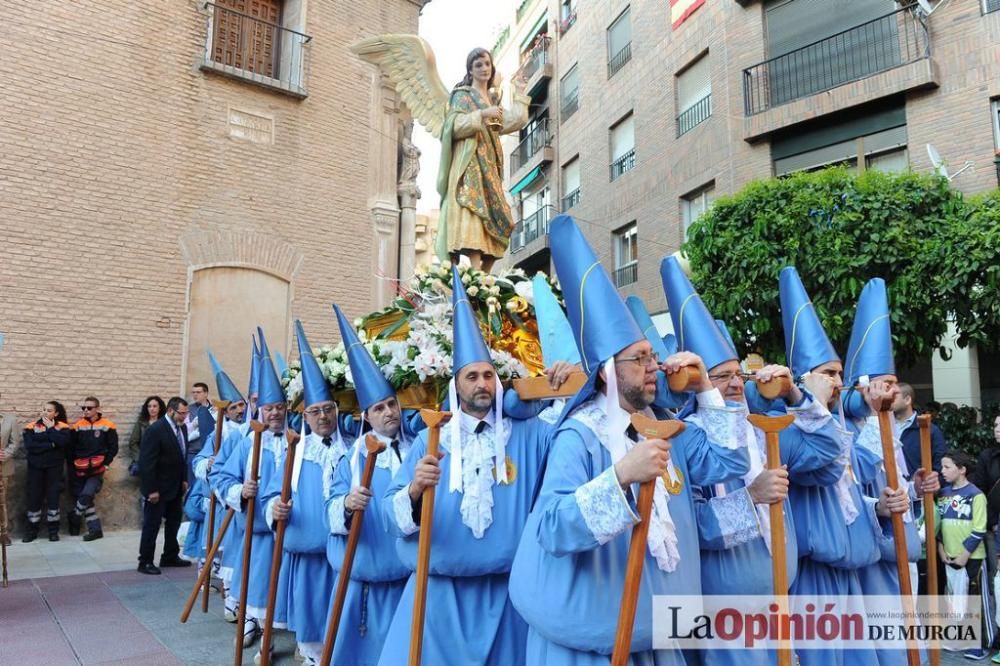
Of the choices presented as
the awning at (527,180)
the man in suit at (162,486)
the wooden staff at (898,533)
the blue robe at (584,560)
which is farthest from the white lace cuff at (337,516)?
the awning at (527,180)

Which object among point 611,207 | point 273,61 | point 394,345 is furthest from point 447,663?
point 611,207

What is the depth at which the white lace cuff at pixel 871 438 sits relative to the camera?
381 cm

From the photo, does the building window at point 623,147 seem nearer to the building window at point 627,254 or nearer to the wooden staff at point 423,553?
the building window at point 627,254

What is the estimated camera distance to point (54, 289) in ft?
31.5

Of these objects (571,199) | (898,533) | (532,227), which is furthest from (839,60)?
(898,533)

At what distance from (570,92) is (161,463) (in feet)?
58.8

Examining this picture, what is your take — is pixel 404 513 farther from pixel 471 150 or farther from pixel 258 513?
pixel 471 150

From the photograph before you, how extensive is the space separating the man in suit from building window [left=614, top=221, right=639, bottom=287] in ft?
40.9

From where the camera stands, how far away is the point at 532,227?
25.0m

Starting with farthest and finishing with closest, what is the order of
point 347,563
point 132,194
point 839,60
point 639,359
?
1. point 839,60
2. point 132,194
3. point 347,563
4. point 639,359

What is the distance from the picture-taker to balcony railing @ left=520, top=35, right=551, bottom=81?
23.7 m

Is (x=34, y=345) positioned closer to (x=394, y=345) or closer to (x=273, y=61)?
(x=273, y=61)

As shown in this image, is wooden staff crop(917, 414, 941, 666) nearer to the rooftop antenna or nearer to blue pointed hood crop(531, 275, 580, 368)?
blue pointed hood crop(531, 275, 580, 368)

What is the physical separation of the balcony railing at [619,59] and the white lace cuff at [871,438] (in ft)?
54.9
